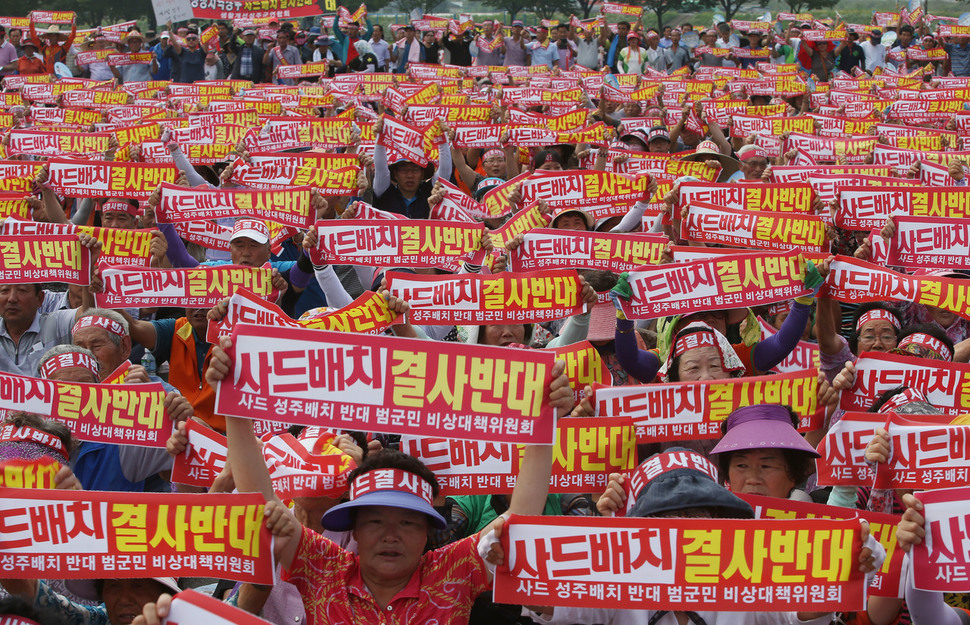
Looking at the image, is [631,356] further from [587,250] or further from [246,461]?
[246,461]

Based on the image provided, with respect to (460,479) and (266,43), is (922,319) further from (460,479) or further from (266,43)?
(266,43)

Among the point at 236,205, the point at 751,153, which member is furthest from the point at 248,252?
the point at 751,153

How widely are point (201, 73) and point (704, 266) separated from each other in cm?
1675

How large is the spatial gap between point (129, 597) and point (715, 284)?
3.17m

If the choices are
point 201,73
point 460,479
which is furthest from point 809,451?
point 201,73

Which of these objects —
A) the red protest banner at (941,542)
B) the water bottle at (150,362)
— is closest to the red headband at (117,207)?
the water bottle at (150,362)

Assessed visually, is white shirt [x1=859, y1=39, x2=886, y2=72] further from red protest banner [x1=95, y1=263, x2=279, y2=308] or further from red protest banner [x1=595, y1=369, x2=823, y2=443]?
red protest banner [x1=595, y1=369, x2=823, y2=443]

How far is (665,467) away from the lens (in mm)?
3832

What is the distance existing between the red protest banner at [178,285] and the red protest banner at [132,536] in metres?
2.73

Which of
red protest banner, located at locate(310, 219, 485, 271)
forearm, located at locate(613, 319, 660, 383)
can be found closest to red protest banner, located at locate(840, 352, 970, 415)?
forearm, located at locate(613, 319, 660, 383)

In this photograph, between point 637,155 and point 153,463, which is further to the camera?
point 637,155

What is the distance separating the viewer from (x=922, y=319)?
666cm

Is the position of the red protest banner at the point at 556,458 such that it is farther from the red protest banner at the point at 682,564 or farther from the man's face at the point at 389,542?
the red protest banner at the point at 682,564

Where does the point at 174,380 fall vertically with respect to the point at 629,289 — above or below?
below
